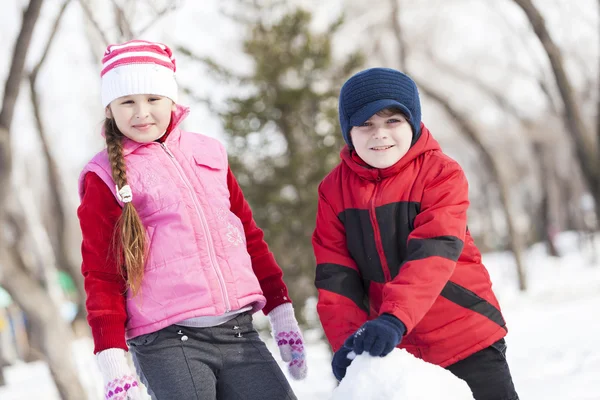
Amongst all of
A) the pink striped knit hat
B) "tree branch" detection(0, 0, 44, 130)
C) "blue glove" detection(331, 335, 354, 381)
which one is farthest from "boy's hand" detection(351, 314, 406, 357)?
"tree branch" detection(0, 0, 44, 130)

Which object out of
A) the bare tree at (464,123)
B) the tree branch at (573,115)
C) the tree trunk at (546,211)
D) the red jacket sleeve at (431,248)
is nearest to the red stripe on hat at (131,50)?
the red jacket sleeve at (431,248)

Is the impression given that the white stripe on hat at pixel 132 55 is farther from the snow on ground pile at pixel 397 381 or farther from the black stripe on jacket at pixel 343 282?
the snow on ground pile at pixel 397 381

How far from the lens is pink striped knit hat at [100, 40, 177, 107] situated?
8.34 ft

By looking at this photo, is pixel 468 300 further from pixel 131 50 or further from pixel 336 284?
pixel 131 50

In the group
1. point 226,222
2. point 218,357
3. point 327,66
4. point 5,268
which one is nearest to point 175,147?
point 226,222

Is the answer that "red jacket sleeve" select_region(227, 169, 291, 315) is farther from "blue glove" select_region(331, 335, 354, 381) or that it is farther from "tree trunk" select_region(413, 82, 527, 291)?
"tree trunk" select_region(413, 82, 527, 291)

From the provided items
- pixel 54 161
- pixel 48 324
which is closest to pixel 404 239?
pixel 48 324

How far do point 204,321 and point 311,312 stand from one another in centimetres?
760

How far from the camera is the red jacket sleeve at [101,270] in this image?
91.7 inches

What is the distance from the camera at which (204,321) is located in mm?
2445

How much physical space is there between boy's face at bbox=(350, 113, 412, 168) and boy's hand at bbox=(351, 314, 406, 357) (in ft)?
1.90

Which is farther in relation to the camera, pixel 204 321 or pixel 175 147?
pixel 175 147

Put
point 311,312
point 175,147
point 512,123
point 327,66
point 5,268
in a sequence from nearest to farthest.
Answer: point 175,147
point 5,268
point 327,66
point 311,312
point 512,123

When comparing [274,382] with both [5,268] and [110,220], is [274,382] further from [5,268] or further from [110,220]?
[5,268]
